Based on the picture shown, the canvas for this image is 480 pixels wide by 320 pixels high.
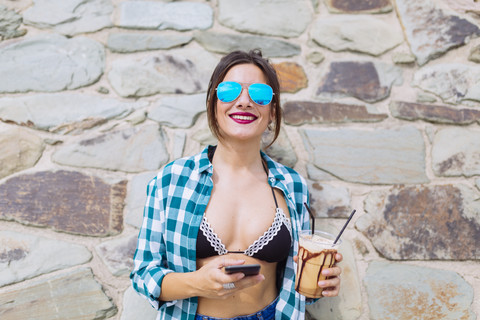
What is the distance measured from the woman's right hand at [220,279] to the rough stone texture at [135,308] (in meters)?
0.61

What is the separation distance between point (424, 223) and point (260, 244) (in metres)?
0.94

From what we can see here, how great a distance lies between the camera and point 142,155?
6.24 feet

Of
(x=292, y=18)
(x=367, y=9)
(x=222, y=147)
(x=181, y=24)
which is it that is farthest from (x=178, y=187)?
(x=367, y=9)

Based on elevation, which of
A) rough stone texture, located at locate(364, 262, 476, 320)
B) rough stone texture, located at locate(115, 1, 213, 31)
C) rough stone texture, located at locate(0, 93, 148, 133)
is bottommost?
rough stone texture, located at locate(364, 262, 476, 320)

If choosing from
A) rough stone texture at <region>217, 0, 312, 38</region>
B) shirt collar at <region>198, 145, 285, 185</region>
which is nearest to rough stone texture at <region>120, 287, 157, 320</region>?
shirt collar at <region>198, 145, 285, 185</region>

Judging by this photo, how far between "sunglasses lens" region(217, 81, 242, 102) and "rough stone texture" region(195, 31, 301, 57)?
50 centimetres

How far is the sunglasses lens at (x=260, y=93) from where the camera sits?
1.58 m

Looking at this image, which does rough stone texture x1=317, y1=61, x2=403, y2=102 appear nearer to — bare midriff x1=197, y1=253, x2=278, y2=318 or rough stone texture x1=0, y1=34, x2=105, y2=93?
bare midriff x1=197, y1=253, x2=278, y2=318

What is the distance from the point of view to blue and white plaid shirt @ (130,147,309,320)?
1521 mm

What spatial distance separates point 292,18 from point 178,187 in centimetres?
115

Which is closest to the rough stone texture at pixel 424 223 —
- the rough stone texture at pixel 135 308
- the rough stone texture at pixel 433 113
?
the rough stone texture at pixel 433 113

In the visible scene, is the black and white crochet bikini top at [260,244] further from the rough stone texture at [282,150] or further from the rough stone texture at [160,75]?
the rough stone texture at [160,75]

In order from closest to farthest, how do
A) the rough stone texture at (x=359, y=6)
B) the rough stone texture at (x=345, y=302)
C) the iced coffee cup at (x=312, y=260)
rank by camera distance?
→ the iced coffee cup at (x=312, y=260) → the rough stone texture at (x=345, y=302) → the rough stone texture at (x=359, y=6)

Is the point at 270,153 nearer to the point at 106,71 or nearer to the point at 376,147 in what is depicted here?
the point at 376,147
